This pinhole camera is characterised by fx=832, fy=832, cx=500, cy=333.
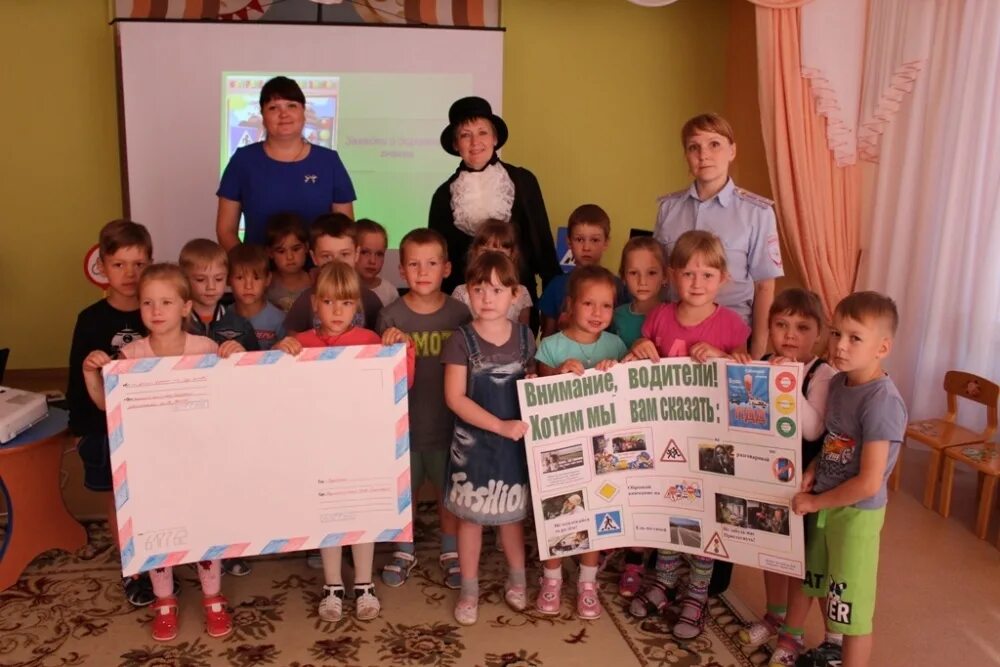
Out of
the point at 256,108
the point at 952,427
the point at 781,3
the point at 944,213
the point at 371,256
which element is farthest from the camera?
the point at 256,108

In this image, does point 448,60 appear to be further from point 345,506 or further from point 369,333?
point 345,506

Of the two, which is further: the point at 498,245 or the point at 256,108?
the point at 256,108

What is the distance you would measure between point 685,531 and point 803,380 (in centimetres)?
61

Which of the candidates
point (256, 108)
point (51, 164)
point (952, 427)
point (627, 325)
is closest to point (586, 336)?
point (627, 325)

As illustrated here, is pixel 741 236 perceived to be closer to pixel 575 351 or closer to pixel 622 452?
pixel 575 351

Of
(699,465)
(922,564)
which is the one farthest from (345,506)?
(922,564)

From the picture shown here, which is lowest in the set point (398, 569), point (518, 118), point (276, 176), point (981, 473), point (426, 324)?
point (398, 569)

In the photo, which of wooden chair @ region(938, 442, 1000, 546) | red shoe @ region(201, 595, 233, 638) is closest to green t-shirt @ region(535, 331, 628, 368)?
red shoe @ region(201, 595, 233, 638)

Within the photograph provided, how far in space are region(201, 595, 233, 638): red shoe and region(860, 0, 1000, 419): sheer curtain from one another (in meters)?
3.58

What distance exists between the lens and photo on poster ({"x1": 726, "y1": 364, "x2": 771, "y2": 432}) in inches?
94.3

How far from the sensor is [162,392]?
7.81 feet

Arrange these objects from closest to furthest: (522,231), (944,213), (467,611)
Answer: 1. (467,611)
2. (522,231)
3. (944,213)

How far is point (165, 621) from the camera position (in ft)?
8.70

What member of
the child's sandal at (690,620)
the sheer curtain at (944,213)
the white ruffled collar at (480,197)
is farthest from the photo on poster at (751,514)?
the sheer curtain at (944,213)
